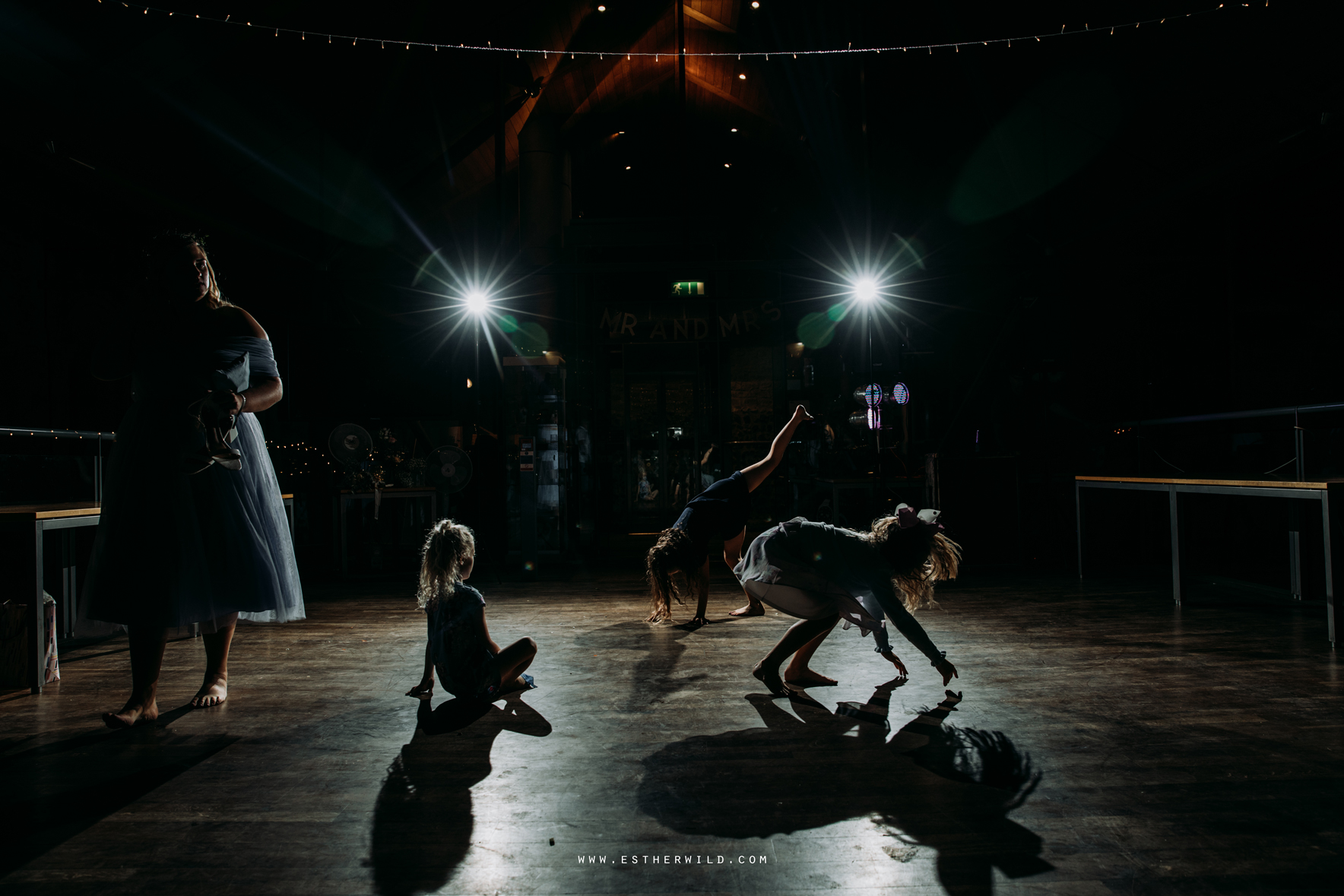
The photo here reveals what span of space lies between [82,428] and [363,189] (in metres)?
3.78

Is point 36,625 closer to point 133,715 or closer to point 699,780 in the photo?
point 133,715

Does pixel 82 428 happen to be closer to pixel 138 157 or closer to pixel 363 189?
pixel 138 157

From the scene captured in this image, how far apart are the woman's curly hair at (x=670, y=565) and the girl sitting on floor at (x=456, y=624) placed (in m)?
1.21

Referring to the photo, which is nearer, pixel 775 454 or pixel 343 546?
pixel 775 454

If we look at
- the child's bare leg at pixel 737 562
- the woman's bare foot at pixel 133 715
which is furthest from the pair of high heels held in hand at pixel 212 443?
the child's bare leg at pixel 737 562

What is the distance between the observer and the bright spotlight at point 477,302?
371 inches

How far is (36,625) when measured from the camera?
3.13 metres

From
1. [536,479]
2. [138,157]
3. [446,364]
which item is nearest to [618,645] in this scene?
[536,479]

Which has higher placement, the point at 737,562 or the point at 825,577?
the point at 825,577

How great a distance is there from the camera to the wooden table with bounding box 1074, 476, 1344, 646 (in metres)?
3.66

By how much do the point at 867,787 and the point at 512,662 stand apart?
1490 millimetres

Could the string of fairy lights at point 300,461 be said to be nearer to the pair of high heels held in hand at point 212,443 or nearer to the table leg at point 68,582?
the table leg at point 68,582

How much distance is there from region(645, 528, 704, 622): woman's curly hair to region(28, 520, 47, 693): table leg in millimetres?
2731

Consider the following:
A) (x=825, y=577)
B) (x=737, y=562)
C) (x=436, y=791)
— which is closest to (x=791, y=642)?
(x=825, y=577)
